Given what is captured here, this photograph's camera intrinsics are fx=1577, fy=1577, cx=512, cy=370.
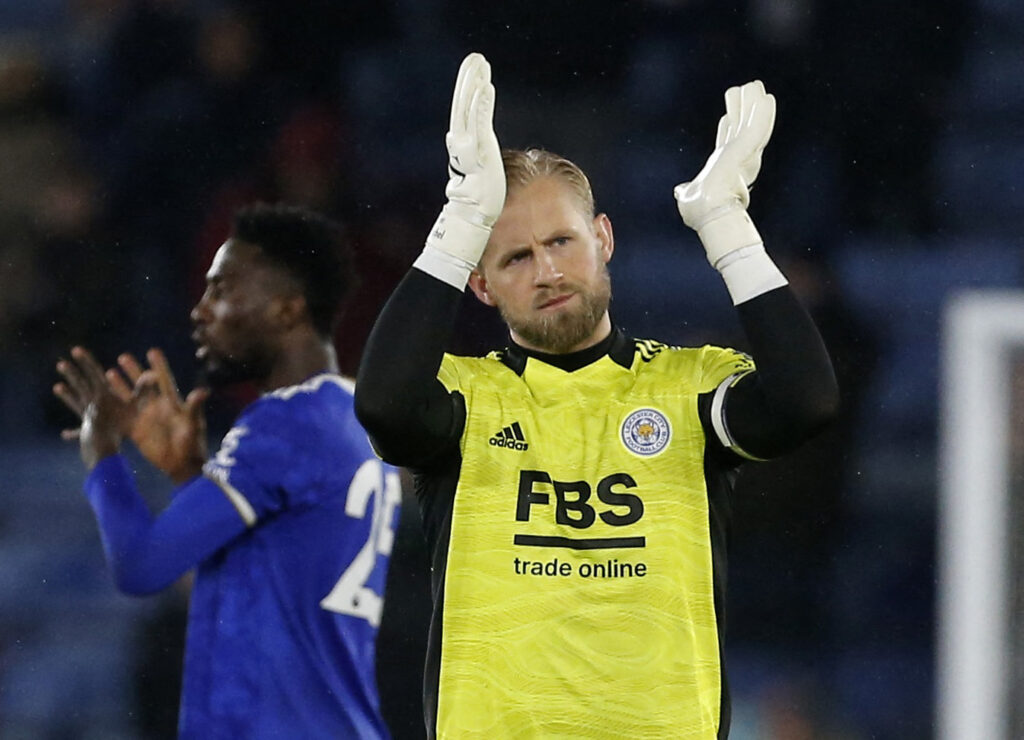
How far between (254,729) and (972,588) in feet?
4.15

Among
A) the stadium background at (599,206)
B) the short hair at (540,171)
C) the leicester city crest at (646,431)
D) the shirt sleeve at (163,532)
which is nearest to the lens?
the leicester city crest at (646,431)

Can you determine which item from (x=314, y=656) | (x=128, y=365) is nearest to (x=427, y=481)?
(x=314, y=656)

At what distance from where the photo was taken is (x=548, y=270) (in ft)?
5.64

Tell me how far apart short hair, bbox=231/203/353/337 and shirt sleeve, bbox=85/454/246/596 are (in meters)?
0.42

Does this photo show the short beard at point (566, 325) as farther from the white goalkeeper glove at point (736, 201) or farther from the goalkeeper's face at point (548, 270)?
the white goalkeeper glove at point (736, 201)

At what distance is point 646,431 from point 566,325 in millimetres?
144

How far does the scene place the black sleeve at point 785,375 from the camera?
1.55 metres

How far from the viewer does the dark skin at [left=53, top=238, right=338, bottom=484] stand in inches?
107

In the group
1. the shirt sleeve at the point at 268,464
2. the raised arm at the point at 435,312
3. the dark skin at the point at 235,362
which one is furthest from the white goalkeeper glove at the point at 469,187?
the dark skin at the point at 235,362

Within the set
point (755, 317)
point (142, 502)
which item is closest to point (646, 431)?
point (755, 317)

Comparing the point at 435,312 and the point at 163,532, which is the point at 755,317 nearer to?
the point at 435,312

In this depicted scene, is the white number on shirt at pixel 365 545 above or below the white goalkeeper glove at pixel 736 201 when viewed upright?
below

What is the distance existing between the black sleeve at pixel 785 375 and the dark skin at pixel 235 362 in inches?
49.2

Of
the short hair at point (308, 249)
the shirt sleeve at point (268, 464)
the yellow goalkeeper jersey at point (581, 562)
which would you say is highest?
the short hair at point (308, 249)
